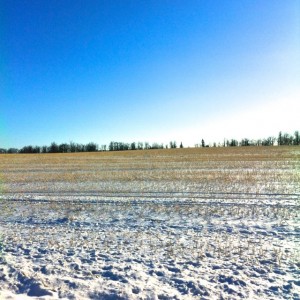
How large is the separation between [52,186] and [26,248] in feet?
40.3

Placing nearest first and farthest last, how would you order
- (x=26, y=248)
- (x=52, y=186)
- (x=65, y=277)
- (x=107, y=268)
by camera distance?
(x=65, y=277) → (x=107, y=268) → (x=26, y=248) → (x=52, y=186)

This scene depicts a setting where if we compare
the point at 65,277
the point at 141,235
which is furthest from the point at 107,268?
the point at 141,235

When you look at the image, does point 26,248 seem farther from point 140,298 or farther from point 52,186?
point 52,186

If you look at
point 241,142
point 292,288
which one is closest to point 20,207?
point 292,288

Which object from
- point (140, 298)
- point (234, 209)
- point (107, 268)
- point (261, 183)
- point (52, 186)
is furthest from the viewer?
point (52, 186)

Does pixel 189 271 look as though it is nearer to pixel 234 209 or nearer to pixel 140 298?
pixel 140 298

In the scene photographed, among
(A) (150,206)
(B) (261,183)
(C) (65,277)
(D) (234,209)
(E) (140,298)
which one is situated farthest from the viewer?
(B) (261,183)

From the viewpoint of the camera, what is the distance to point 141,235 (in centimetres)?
820

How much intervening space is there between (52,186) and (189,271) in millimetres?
15055

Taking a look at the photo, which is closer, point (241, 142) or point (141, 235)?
point (141, 235)

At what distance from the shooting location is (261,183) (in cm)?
1788

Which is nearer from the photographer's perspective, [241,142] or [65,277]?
[65,277]

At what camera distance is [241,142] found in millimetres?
141125

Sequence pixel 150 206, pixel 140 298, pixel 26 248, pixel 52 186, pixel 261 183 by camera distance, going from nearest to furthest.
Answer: pixel 140 298 < pixel 26 248 < pixel 150 206 < pixel 261 183 < pixel 52 186
